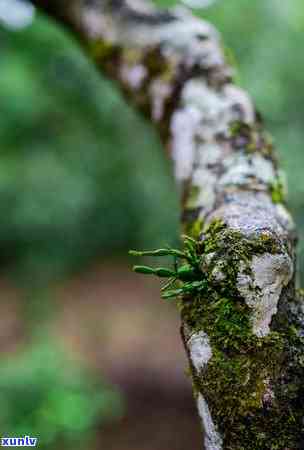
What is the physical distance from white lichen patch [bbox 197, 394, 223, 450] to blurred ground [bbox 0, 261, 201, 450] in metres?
3.62

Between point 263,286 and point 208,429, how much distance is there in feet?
0.53

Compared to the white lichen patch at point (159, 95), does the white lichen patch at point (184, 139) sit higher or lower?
lower

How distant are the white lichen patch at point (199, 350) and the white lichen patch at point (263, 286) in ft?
0.17

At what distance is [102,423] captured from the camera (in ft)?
13.7

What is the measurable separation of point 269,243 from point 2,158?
204 inches

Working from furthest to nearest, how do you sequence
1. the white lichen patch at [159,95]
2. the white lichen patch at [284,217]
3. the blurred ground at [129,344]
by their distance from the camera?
the blurred ground at [129,344], the white lichen patch at [159,95], the white lichen patch at [284,217]

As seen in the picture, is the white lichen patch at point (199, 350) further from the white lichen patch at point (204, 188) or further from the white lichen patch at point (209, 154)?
the white lichen patch at point (209, 154)

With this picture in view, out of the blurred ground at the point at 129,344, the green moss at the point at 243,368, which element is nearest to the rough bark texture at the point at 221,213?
the green moss at the point at 243,368

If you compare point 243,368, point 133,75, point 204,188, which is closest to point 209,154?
point 204,188

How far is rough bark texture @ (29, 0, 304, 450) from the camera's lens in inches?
22.0

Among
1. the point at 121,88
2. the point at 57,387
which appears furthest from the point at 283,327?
the point at 57,387

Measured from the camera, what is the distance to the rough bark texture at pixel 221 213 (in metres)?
0.56

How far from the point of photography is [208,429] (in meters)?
0.59

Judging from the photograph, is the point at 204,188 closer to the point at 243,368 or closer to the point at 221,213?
the point at 221,213
